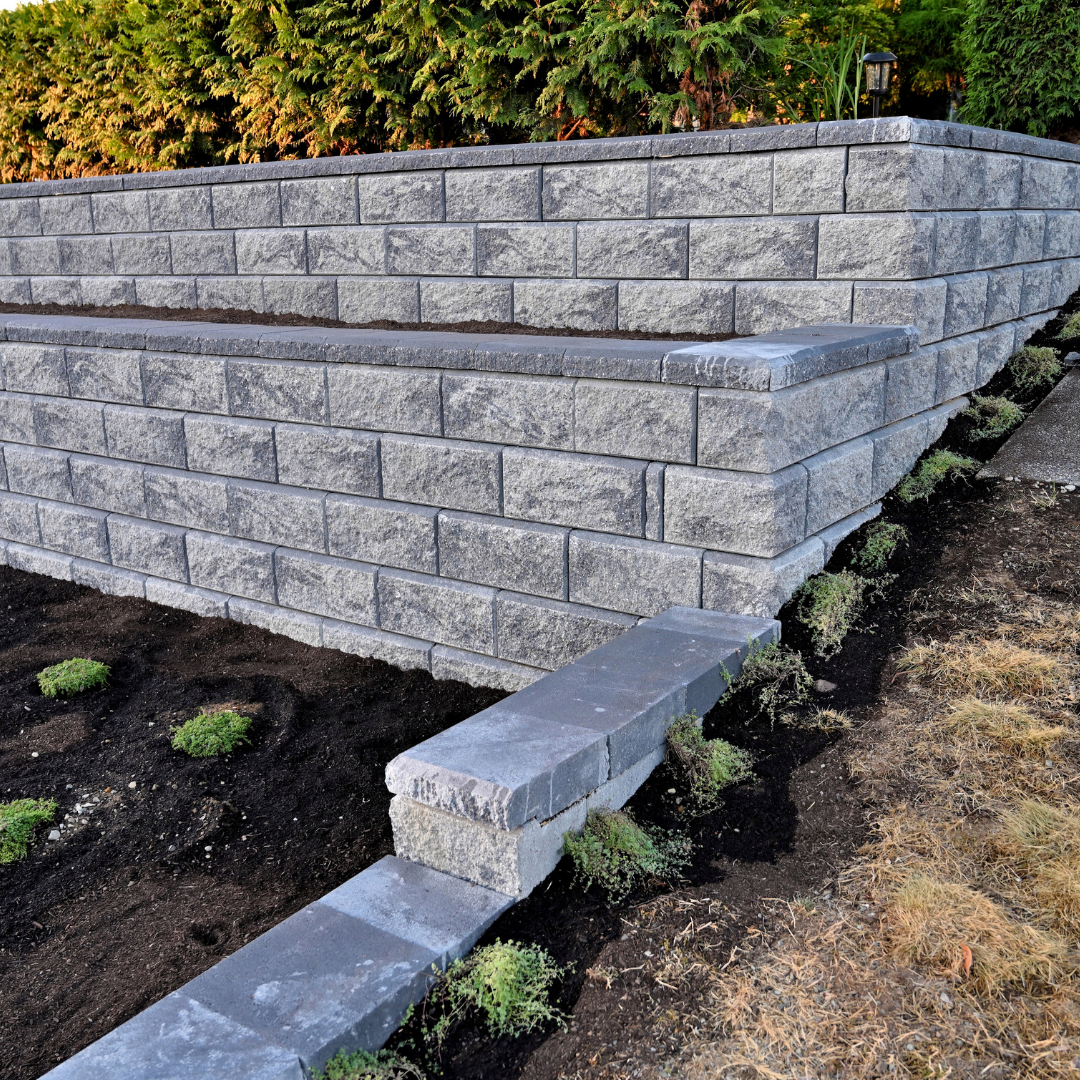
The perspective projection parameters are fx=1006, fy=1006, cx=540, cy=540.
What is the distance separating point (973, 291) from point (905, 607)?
2212 millimetres

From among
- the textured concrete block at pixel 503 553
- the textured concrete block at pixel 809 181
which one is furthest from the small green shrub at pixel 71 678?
the textured concrete block at pixel 809 181

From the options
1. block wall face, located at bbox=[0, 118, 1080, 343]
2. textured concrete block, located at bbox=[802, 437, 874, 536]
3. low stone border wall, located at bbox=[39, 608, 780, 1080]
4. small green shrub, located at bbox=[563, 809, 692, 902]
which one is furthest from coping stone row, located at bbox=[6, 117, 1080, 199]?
small green shrub, located at bbox=[563, 809, 692, 902]

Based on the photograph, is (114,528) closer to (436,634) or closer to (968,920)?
(436,634)

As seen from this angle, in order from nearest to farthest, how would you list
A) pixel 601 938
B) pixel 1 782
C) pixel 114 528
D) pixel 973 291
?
1. pixel 601 938
2. pixel 1 782
3. pixel 973 291
4. pixel 114 528

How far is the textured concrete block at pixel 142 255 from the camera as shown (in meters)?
7.57

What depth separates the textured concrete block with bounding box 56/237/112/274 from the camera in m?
7.99

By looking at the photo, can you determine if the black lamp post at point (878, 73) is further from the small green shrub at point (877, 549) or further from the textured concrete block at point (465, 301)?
the small green shrub at point (877, 549)

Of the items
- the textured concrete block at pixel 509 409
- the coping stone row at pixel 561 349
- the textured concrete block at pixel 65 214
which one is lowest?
the textured concrete block at pixel 509 409

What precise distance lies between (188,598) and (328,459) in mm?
1566

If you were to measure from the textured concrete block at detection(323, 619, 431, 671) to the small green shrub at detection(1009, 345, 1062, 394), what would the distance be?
3.85m

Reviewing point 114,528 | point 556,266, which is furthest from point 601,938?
point 114,528

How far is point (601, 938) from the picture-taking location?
2588mm

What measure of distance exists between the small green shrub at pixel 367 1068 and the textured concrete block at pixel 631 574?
2.25 m

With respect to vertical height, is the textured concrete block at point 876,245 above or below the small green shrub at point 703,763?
above
